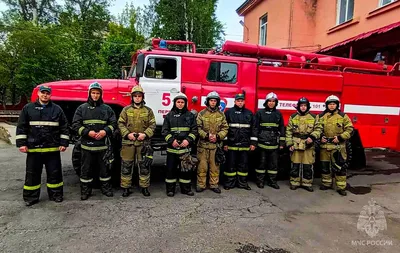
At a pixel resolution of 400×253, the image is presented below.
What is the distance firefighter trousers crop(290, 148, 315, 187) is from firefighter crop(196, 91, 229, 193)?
1433mm

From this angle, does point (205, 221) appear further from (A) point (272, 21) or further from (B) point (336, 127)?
(A) point (272, 21)

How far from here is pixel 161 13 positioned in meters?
19.7

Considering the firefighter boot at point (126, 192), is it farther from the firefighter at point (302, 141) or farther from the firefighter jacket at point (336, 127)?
the firefighter jacket at point (336, 127)

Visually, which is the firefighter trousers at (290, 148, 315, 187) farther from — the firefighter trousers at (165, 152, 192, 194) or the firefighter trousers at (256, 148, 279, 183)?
the firefighter trousers at (165, 152, 192, 194)

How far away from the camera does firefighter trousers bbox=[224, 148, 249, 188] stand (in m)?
5.23

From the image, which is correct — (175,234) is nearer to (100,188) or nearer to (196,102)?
(100,188)

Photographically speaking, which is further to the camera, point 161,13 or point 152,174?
point 161,13

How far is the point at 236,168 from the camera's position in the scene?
537cm

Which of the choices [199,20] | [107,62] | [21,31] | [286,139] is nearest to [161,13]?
[199,20]

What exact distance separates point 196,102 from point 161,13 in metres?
16.1

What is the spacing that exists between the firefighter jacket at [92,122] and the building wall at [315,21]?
819cm

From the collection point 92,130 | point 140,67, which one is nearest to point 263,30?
point 140,67

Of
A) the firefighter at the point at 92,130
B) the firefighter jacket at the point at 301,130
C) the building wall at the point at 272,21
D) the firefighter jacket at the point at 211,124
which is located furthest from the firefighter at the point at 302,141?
the building wall at the point at 272,21

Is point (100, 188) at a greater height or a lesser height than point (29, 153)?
lesser
